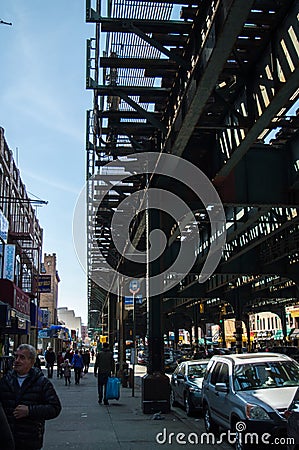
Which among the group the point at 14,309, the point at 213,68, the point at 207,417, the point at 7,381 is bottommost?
the point at 207,417

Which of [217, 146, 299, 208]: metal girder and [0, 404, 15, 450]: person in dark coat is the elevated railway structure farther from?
[0, 404, 15, 450]: person in dark coat

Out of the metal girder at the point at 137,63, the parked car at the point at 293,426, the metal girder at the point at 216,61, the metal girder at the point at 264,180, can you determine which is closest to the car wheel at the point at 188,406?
the metal girder at the point at 264,180

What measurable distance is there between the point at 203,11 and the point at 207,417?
316 inches

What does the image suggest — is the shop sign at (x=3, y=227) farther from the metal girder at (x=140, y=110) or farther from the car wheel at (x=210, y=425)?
the car wheel at (x=210, y=425)

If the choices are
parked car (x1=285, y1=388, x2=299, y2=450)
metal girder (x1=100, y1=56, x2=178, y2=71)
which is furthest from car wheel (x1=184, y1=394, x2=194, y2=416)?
metal girder (x1=100, y1=56, x2=178, y2=71)

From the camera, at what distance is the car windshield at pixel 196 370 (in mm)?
16969

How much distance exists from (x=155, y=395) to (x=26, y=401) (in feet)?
34.6

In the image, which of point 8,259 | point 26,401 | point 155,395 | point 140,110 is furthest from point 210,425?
point 8,259

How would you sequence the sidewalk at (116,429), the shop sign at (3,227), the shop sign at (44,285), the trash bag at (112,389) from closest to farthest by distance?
the sidewalk at (116,429) < the trash bag at (112,389) < the shop sign at (3,227) < the shop sign at (44,285)

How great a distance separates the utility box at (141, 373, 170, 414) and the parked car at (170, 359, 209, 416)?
0.66m

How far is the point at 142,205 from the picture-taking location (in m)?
18.3

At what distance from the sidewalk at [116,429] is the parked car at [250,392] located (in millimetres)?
772

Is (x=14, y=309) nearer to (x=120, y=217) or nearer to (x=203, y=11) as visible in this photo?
(x=120, y=217)

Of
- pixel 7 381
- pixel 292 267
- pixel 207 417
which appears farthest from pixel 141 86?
pixel 292 267
